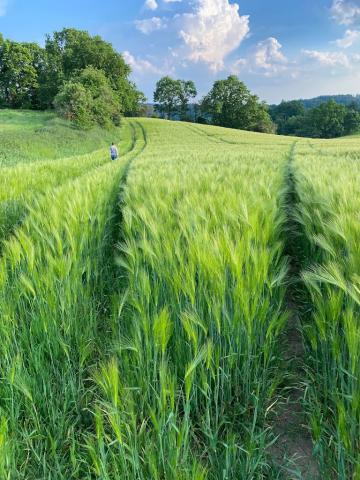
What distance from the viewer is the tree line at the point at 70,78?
3378cm

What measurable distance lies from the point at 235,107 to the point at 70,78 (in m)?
46.5

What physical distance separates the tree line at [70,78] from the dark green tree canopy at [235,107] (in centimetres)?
2088

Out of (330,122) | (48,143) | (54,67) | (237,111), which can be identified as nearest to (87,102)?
(48,143)

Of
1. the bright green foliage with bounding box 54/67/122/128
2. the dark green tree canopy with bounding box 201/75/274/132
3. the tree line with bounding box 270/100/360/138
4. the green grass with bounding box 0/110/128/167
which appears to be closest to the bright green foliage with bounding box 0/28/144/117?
the bright green foliage with bounding box 54/67/122/128

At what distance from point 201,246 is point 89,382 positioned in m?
0.87

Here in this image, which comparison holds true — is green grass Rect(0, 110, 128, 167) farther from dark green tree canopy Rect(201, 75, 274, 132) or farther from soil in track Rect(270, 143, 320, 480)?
dark green tree canopy Rect(201, 75, 274, 132)

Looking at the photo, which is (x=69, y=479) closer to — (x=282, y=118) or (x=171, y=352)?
(x=171, y=352)

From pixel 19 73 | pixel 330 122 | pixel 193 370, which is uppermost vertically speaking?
pixel 19 73

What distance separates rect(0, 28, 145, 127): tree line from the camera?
33.8 m

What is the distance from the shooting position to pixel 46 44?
58.1m

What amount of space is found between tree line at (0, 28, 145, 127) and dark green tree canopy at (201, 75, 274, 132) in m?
20.9

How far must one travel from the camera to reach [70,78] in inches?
1545

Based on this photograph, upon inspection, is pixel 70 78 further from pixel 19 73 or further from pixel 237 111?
pixel 237 111

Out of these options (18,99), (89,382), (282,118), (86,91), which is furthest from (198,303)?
(282,118)
